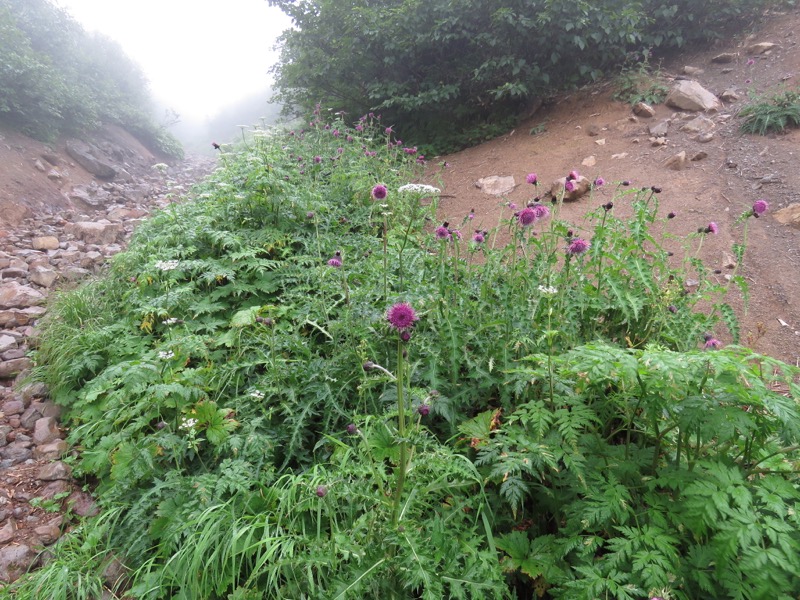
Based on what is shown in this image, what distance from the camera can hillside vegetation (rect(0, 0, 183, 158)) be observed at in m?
8.47

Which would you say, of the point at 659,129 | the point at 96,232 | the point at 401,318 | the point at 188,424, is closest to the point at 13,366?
the point at 188,424

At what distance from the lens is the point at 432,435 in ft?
6.26

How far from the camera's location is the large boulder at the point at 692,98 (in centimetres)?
588

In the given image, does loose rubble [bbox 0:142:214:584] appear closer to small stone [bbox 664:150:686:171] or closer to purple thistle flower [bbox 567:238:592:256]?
purple thistle flower [bbox 567:238:592:256]

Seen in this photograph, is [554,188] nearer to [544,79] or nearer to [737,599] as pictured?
[544,79]

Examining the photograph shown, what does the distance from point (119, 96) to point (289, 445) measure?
53.7 feet

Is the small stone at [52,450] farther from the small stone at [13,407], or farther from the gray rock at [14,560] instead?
the gray rock at [14,560]

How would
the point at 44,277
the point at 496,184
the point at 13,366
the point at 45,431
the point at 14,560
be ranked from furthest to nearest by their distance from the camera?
the point at 496,184 → the point at 44,277 → the point at 13,366 → the point at 45,431 → the point at 14,560

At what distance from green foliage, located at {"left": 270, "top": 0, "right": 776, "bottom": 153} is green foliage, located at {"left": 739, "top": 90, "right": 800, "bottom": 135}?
1574mm

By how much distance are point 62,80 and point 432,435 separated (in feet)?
43.0

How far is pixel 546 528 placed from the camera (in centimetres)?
173

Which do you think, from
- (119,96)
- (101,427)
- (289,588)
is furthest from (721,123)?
(119,96)

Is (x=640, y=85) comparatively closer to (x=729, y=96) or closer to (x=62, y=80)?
(x=729, y=96)

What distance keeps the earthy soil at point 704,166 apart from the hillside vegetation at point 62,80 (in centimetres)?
862
